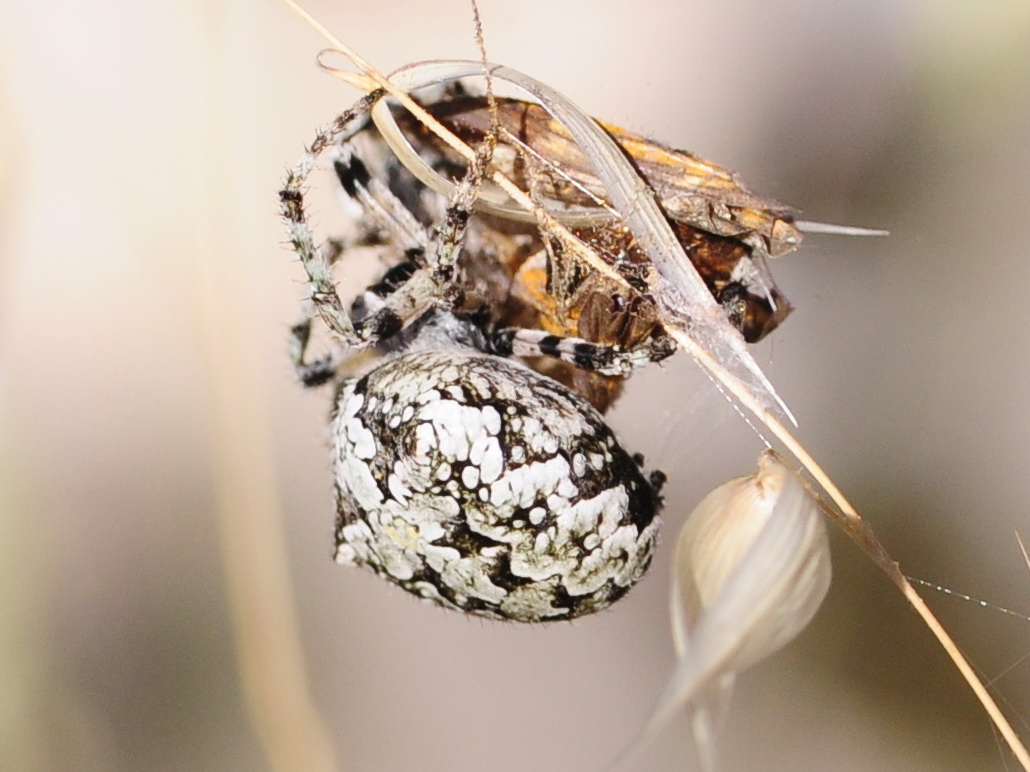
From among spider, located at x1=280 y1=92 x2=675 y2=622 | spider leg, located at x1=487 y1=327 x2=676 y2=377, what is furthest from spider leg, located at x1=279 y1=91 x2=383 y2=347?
spider leg, located at x1=487 y1=327 x2=676 y2=377

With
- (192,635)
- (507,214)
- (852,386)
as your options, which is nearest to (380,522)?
Answer: (507,214)

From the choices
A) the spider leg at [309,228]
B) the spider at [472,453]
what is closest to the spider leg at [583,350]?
the spider at [472,453]

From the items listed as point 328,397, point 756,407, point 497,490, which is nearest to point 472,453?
point 497,490

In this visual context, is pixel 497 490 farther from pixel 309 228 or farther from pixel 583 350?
pixel 309 228

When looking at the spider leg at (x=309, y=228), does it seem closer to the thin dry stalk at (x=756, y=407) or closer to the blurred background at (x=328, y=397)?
the thin dry stalk at (x=756, y=407)

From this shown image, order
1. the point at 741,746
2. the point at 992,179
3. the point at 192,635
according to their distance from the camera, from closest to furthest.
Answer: the point at 992,179 → the point at 741,746 → the point at 192,635

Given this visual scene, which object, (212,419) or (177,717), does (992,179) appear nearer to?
(212,419)

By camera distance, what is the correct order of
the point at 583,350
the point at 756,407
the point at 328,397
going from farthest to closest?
1. the point at 328,397
2. the point at 583,350
3. the point at 756,407
